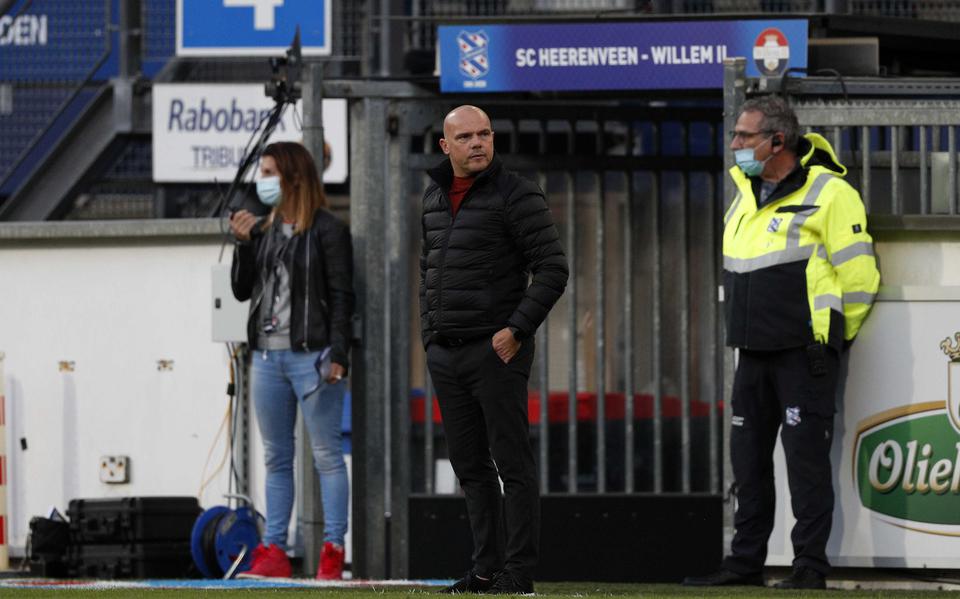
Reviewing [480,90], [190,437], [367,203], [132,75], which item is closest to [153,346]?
[190,437]

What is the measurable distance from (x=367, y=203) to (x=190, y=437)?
1.76 meters

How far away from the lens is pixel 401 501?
1117 centimetres

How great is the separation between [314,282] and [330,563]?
4.61ft

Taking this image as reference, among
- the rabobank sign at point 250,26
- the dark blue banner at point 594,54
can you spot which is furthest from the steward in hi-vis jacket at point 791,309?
the rabobank sign at point 250,26

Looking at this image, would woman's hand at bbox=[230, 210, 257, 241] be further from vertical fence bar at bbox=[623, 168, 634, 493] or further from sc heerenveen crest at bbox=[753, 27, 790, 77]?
sc heerenveen crest at bbox=[753, 27, 790, 77]

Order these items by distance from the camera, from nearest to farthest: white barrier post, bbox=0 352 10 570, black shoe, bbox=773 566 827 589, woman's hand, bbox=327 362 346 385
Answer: black shoe, bbox=773 566 827 589 < woman's hand, bbox=327 362 346 385 < white barrier post, bbox=0 352 10 570

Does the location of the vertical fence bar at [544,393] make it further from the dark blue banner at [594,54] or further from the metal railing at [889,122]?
the metal railing at [889,122]

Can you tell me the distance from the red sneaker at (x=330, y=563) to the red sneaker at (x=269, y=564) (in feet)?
0.69

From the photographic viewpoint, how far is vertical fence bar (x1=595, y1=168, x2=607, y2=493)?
441 inches

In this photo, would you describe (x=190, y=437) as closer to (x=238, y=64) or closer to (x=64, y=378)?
(x=64, y=378)

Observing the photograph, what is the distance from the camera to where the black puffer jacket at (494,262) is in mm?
8305

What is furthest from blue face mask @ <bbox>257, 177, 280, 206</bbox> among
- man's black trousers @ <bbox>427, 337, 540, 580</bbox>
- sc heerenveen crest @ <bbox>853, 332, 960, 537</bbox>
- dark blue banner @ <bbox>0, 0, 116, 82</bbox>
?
dark blue banner @ <bbox>0, 0, 116, 82</bbox>

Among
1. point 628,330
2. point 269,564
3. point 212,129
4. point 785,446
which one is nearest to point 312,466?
point 269,564

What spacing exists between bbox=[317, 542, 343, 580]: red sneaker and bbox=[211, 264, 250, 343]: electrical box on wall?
4.93 ft
